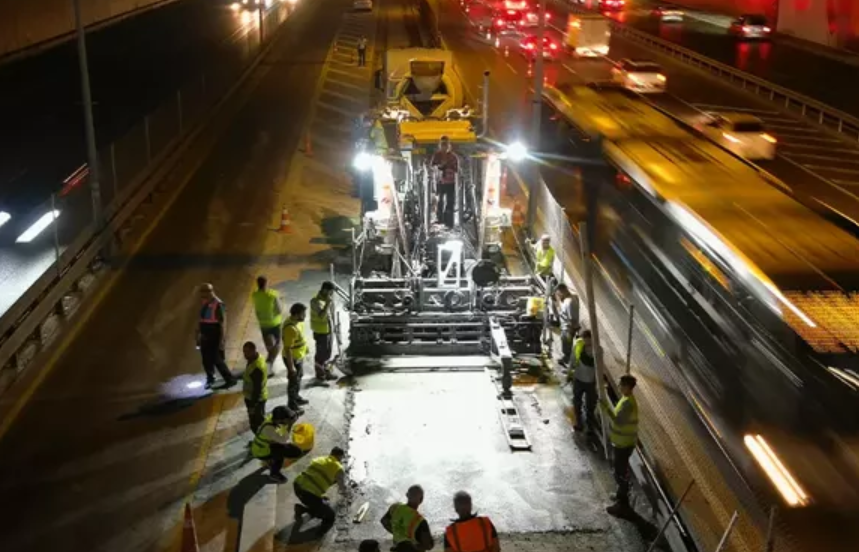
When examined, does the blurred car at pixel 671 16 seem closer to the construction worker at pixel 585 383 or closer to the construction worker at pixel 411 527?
the construction worker at pixel 585 383

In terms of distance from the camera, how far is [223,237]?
2028 cm

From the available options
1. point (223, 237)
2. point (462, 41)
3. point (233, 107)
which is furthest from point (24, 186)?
point (462, 41)

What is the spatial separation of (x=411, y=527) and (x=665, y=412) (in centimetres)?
433

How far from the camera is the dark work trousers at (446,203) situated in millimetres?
15641

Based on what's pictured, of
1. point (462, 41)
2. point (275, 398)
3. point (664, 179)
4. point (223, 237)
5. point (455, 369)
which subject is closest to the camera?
point (275, 398)

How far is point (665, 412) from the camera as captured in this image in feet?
38.0

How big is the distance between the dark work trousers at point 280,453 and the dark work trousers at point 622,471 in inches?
144

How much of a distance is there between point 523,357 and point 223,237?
860 cm

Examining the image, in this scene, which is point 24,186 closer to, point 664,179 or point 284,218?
point 284,218

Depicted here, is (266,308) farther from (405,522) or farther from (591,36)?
(591,36)

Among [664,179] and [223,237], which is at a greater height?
[664,179]

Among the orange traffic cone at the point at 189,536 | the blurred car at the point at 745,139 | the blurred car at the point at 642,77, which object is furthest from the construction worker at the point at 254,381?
the blurred car at the point at 642,77

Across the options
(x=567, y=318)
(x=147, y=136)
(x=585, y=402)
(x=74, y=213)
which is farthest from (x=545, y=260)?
(x=147, y=136)

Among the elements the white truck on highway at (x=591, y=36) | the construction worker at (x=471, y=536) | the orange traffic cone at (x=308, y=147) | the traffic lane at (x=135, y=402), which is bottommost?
the traffic lane at (x=135, y=402)
